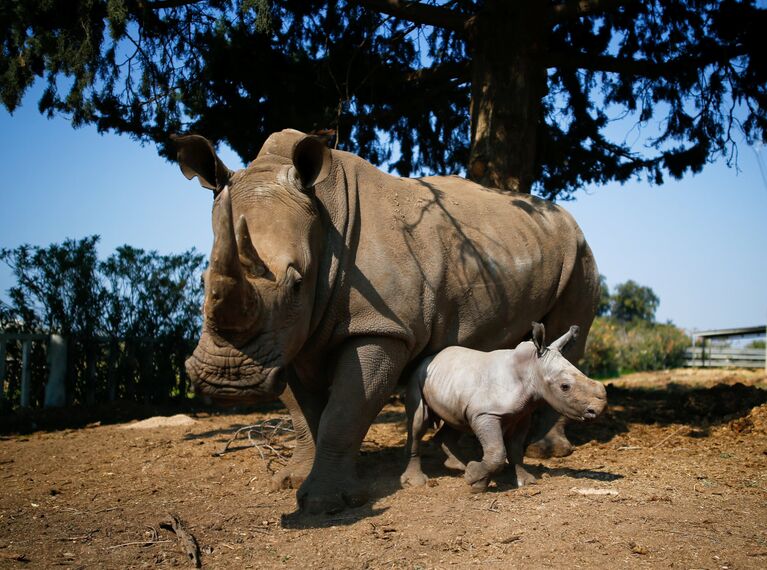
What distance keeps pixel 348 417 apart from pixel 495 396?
0.97m

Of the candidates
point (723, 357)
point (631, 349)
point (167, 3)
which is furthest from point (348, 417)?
point (723, 357)

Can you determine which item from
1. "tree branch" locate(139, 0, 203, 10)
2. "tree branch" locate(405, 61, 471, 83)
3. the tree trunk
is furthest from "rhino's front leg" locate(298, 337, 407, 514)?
"tree branch" locate(405, 61, 471, 83)

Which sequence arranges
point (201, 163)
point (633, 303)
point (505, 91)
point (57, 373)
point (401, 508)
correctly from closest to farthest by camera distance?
point (401, 508), point (201, 163), point (505, 91), point (57, 373), point (633, 303)

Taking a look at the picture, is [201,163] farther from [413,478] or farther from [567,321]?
[567,321]

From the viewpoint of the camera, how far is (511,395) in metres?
4.79

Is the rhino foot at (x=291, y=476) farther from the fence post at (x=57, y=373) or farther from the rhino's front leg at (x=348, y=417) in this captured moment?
the fence post at (x=57, y=373)

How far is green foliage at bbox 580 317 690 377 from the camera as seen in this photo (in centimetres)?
2247

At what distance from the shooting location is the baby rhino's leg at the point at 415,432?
16.6 feet

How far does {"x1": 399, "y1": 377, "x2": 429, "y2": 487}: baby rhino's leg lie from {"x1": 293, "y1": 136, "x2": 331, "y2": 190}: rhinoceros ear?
1628mm

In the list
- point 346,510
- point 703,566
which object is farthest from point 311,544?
point 703,566

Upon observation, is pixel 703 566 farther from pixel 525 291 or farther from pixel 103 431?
pixel 103 431

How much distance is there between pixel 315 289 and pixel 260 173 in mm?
854

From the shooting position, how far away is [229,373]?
3967 millimetres

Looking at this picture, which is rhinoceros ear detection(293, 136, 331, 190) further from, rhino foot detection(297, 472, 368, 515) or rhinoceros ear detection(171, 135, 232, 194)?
rhino foot detection(297, 472, 368, 515)
